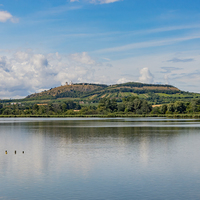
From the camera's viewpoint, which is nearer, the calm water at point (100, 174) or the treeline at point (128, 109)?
the calm water at point (100, 174)

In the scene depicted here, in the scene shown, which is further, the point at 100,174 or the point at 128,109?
the point at 128,109

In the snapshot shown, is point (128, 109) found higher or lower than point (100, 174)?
higher

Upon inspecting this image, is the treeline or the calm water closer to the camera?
the calm water

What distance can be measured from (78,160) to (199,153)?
12.1m

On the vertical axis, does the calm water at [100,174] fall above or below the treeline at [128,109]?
below

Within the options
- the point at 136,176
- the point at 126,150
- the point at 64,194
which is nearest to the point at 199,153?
the point at 126,150

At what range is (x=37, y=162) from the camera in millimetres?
23734

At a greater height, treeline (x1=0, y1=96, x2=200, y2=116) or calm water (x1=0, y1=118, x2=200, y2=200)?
treeline (x1=0, y1=96, x2=200, y2=116)

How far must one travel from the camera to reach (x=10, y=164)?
23.0 m

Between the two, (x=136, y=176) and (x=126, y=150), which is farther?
(x=126, y=150)

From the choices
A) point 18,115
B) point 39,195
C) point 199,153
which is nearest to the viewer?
point 39,195

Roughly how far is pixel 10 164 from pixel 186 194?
1396 centimetres

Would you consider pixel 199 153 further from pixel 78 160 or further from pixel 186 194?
pixel 186 194

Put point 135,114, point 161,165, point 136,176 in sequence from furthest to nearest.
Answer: point 135,114, point 161,165, point 136,176
